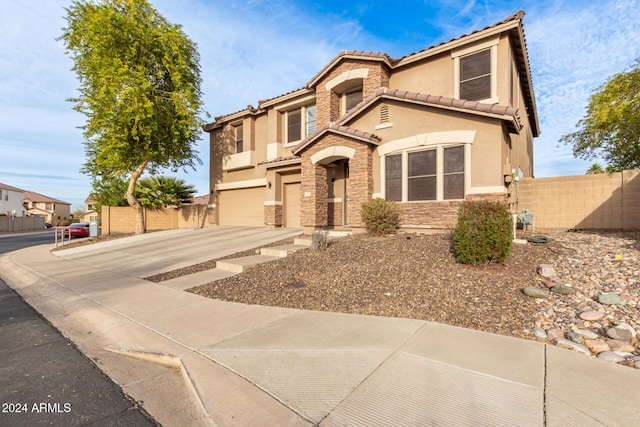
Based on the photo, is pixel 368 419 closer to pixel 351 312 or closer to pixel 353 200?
pixel 351 312

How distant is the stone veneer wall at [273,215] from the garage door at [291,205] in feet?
1.16

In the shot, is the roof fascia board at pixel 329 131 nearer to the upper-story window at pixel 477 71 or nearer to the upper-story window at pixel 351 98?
the upper-story window at pixel 351 98

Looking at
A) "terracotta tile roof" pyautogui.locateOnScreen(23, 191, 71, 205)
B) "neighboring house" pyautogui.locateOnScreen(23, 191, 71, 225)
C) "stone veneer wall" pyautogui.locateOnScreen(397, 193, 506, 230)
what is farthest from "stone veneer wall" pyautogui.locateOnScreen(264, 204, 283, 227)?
"terracotta tile roof" pyautogui.locateOnScreen(23, 191, 71, 205)

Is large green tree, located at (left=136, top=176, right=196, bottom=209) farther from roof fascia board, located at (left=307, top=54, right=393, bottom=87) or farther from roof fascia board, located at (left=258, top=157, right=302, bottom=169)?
roof fascia board, located at (left=307, top=54, right=393, bottom=87)

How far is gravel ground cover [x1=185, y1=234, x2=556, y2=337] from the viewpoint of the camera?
15.9ft

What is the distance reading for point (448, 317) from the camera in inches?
186

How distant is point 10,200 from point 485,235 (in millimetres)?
82106

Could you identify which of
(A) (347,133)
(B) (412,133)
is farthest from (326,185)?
(B) (412,133)

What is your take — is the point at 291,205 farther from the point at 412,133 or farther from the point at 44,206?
the point at 44,206

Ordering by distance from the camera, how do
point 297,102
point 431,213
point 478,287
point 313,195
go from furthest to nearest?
point 297,102
point 313,195
point 431,213
point 478,287

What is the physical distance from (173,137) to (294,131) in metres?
7.09

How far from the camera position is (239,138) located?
19266 mm

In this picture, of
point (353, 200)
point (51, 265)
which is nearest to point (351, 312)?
Answer: point (353, 200)

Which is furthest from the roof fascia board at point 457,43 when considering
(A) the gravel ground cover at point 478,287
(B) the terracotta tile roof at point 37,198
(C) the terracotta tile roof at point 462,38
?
(B) the terracotta tile roof at point 37,198
